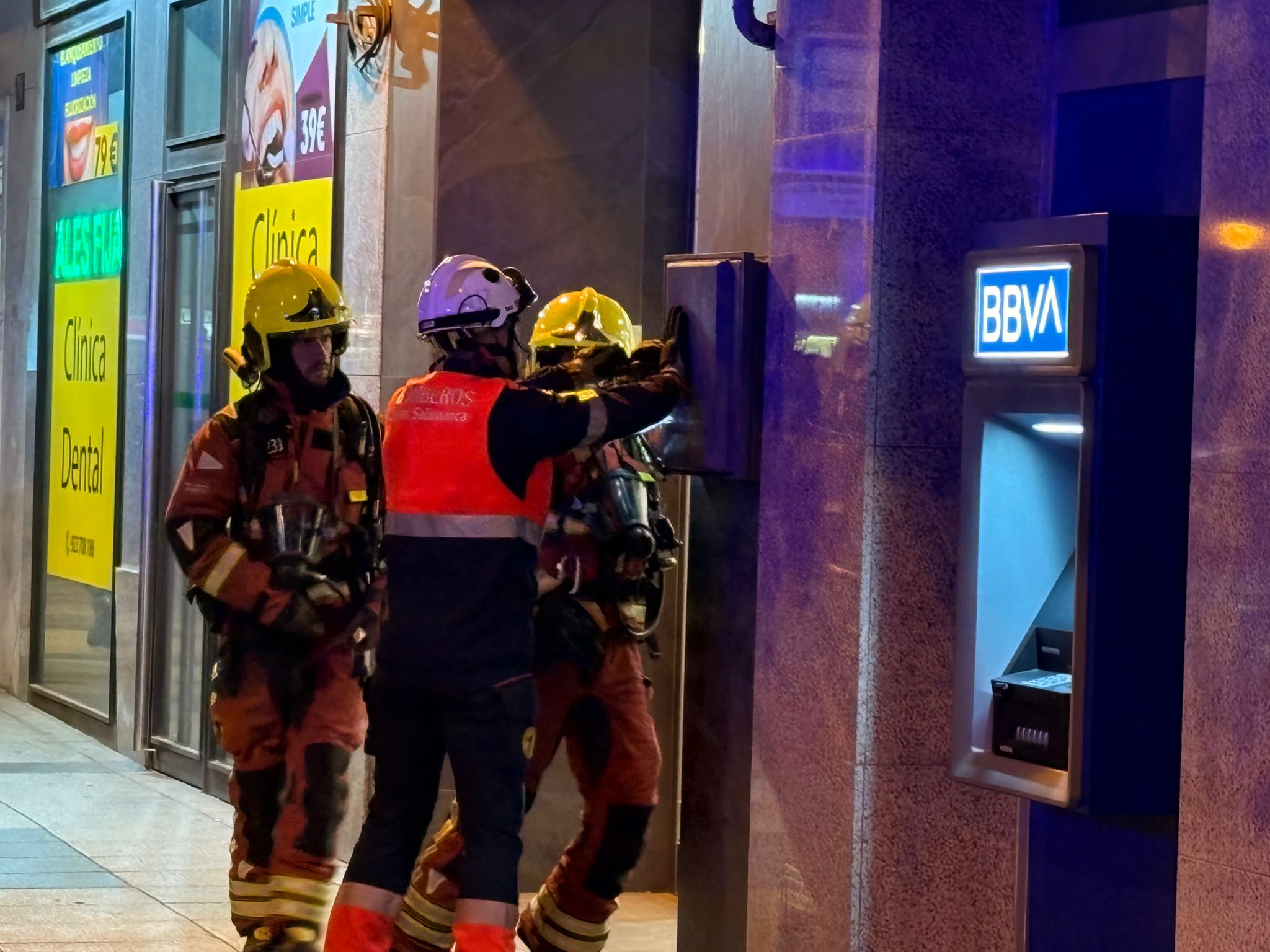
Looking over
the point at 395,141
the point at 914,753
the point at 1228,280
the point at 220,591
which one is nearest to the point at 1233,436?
the point at 1228,280

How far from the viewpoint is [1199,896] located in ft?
13.7

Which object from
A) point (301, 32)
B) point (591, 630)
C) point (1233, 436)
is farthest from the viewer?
point (301, 32)

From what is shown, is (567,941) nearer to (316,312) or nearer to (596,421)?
(596,421)

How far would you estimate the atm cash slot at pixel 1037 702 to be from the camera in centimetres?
449

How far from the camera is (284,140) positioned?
30.2 ft

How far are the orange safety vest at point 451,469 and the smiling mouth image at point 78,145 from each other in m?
7.09

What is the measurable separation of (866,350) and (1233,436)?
1.22m

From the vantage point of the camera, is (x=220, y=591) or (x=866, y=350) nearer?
(x=866, y=350)

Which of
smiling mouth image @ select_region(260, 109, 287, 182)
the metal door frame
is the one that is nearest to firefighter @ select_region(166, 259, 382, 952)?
smiling mouth image @ select_region(260, 109, 287, 182)

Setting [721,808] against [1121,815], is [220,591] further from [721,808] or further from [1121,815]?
[1121,815]

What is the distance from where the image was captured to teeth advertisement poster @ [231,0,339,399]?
8812mm

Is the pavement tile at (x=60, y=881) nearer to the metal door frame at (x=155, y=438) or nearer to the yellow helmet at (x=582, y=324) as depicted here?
the metal door frame at (x=155, y=438)

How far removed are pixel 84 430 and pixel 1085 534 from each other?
336 inches

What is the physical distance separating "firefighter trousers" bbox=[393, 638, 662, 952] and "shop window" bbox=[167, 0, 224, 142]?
492 cm
